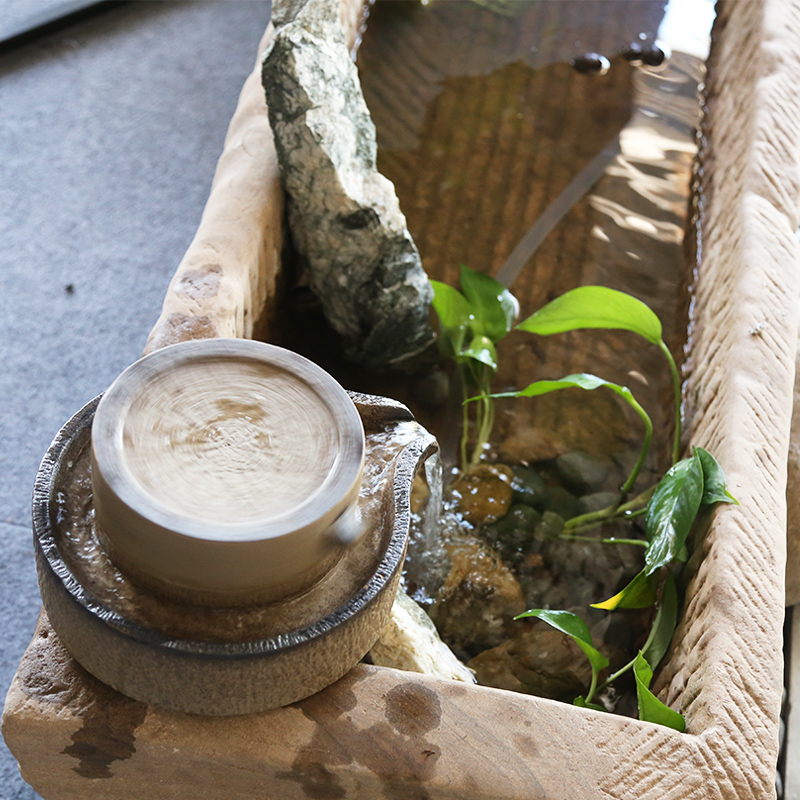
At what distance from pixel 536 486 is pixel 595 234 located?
0.82 m

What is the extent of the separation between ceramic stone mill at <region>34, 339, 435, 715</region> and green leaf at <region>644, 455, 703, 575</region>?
0.52 m

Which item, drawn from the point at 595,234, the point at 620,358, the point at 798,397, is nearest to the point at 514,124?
the point at 595,234

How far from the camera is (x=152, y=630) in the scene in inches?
37.2

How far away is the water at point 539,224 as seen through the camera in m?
1.65

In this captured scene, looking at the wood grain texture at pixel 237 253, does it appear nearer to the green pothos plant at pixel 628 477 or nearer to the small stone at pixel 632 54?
the green pothos plant at pixel 628 477

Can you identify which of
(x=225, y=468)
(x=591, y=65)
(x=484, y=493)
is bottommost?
(x=484, y=493)

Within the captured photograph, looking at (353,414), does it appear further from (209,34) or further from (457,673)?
(209,34)

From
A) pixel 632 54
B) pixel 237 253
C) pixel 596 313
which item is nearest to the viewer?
pixel 237 253

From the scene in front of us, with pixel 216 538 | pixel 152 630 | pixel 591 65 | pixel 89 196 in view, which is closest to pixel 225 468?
pixel 216 538

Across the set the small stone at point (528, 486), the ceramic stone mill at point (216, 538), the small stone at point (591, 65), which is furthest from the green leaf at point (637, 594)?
the small stone at point (591, 65)

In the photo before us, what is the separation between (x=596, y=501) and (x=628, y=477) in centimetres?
10

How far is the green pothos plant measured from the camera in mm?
1344

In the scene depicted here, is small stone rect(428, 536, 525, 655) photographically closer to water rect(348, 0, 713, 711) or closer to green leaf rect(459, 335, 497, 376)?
water rect(348, 0, 713, 711)

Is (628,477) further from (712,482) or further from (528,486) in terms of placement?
(712,482)
